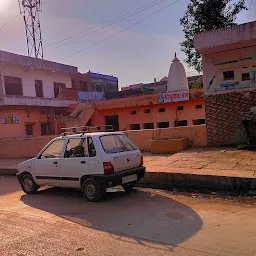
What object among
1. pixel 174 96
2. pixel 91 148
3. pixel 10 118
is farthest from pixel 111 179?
pixel 10 118

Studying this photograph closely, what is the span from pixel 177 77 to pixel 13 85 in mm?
13887

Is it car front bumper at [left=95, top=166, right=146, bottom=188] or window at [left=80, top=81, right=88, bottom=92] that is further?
window at [left=80, top=81, right=88, bottom=92]

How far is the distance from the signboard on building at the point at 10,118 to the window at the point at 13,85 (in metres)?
1.82

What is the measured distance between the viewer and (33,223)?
5.31 meters

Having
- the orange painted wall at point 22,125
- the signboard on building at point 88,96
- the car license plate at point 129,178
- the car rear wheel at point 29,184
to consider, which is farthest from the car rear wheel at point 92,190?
the signboard on building at point 88,96

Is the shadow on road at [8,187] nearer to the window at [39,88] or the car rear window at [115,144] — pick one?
the car rear window at [115,144]

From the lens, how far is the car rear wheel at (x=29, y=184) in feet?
26.2

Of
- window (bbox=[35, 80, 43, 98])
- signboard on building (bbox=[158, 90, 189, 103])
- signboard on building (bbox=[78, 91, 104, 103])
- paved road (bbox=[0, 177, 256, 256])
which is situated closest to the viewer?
paved road (bbox=[0, 177, 256, 256])

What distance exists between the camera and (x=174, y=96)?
71.6 ft

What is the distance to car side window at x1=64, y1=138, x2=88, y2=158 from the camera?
688 centimetres

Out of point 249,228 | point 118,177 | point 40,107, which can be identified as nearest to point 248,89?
point 118,177

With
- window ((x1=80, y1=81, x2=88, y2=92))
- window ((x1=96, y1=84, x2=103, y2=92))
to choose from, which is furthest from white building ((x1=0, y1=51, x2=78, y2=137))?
window ((x1=96, y1=84, x2=103, y2=92))

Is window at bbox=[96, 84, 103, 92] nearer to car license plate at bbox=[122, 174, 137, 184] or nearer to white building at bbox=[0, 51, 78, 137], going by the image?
white building at bbox=[0, 51, 78, 137]

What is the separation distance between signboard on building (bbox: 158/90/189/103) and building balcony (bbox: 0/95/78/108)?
10689 millimetres
